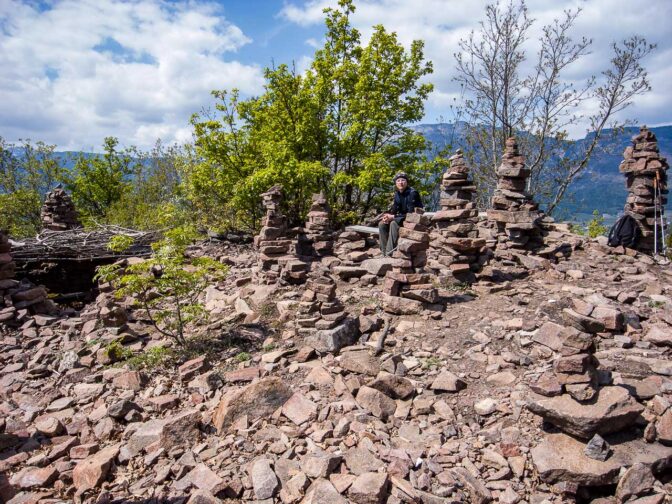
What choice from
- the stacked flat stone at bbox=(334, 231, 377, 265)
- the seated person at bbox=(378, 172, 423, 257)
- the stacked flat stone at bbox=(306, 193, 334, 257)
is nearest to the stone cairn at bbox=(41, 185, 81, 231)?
the stacked flat stone at bbox=(306, 193, 334, 257)

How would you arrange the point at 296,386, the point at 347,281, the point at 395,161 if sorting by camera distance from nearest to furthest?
the point at 296,386 < the point at 347,281 < the point at 395,161

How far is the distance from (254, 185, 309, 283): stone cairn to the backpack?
862 centimetres

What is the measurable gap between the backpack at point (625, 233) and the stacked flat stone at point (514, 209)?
6.90 ft

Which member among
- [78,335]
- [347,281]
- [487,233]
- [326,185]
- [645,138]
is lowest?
[78,335]

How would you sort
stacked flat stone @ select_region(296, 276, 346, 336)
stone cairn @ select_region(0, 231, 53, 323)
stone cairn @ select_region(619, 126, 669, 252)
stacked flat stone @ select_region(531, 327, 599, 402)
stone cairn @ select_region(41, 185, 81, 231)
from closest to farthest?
stacked flat stone @ select_region(531, 327, 599, 402) → stacked flat stone @ select_region(296, 276, 346, 336) → stone cairn @ select_region(0, 231, 53, 323) → stone cairn @ select_region(619, 126, 669, 252) → stone cairn @ select_region(41, 185, 81, 231)

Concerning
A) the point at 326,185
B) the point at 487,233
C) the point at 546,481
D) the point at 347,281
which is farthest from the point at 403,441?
the point at 326,185

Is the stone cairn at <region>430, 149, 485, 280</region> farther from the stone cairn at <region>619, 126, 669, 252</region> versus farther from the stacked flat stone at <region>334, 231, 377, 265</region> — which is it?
the stone cairn at <region>619, 126, 669, 252</region>

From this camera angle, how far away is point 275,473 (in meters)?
3.56

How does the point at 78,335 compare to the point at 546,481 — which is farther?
the point at 78,335

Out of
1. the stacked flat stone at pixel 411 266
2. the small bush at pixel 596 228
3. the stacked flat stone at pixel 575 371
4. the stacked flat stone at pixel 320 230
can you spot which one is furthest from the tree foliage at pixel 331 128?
the small bush at pixel 596 228

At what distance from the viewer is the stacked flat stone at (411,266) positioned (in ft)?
23.2

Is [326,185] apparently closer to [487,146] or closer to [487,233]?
[487,233]

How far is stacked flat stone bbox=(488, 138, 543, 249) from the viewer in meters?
10.3

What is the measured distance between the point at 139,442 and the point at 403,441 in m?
2.85
